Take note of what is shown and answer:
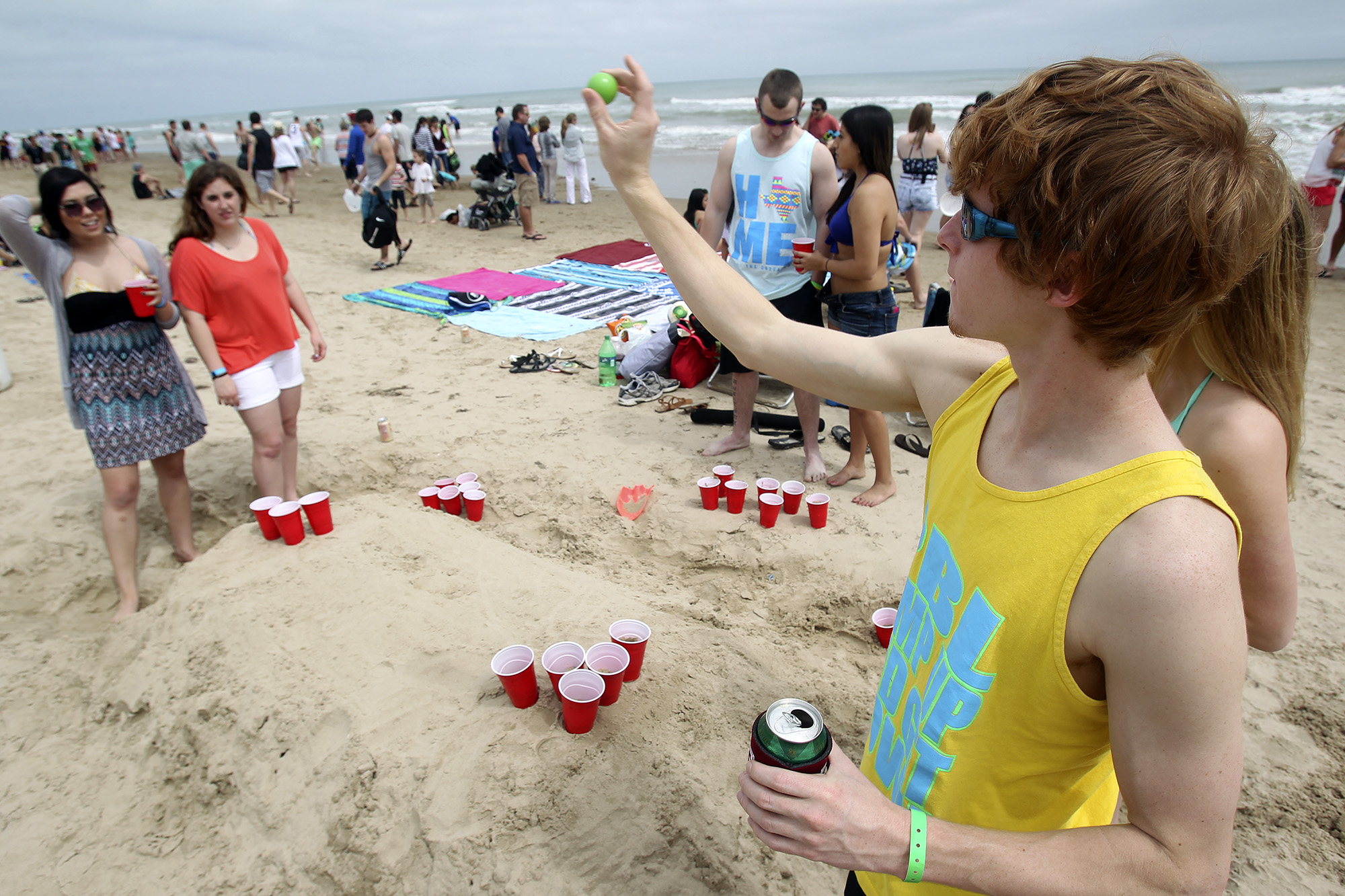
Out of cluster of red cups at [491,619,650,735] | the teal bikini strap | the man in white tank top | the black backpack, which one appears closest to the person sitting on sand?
the man in white tank top

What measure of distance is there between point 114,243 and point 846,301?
419cm

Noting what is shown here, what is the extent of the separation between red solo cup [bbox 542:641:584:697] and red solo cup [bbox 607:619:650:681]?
15 cm

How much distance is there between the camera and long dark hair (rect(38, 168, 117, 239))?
3406 millimetres

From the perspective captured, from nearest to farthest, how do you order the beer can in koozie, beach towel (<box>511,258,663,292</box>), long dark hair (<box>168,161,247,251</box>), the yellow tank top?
the yellow tank top → the beer can in koozie → long dark hair (<box>168,161,247,251</box>) → beach towel (<box>511,258,663,292</box>)

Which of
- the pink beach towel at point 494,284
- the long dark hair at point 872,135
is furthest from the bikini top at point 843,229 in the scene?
the pink beach towel at point 494,284

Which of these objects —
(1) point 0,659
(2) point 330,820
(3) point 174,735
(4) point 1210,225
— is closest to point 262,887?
(2) point 330,820

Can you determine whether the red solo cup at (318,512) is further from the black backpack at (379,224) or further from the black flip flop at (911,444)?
the black backpack at (379,224)

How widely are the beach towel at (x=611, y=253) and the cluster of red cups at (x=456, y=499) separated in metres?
7.41

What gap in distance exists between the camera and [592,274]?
10.7 m

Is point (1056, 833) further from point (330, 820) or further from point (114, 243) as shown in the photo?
point (114, 243)

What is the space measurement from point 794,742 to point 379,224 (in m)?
11.0

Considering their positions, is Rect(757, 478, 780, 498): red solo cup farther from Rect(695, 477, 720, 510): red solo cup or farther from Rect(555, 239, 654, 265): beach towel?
Rect(555, 239, 654, 265): beach towel

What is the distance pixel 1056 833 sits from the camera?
1021 mm

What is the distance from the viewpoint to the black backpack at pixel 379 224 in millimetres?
10453
